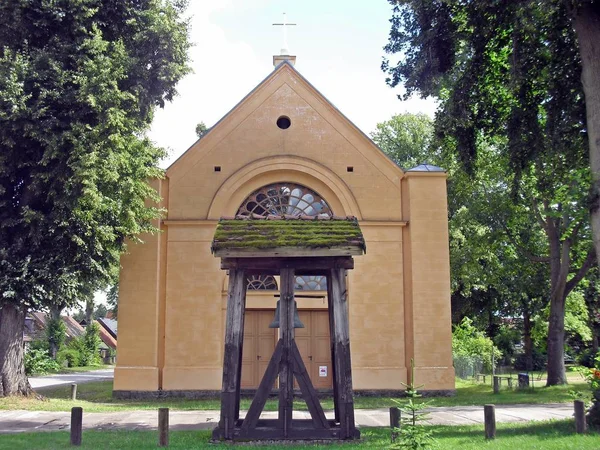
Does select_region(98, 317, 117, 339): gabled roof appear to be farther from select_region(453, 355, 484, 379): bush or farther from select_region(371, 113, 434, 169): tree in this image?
select_region(453, 355, 484, 379): bush

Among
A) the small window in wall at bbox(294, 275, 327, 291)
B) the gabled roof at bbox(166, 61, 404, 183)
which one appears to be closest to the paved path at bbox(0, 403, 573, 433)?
the small window in wall at bbox(294, 275, 327, 291)

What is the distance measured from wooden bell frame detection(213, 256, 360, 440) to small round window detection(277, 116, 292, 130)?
37.4 ft

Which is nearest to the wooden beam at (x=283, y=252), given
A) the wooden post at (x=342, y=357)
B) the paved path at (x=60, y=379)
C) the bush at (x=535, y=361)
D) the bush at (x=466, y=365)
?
the wooden post at (x=342, y=357)

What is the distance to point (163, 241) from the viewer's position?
22.7 meters

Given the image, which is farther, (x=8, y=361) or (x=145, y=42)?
(x=145, y=42)

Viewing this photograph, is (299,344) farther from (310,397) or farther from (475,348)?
(475,348)

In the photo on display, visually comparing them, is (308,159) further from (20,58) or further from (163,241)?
(20,58)

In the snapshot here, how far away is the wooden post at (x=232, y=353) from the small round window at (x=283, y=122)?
38.9ft

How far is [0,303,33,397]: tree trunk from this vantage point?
19.2m

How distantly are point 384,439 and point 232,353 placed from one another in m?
3.34

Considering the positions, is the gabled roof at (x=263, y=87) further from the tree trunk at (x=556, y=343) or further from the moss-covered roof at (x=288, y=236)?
the moss-covered roof at (x=288, y=236)

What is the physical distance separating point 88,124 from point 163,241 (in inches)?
220

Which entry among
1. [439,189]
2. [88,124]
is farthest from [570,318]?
[88,124]

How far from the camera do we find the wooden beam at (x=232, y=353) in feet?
39.6
